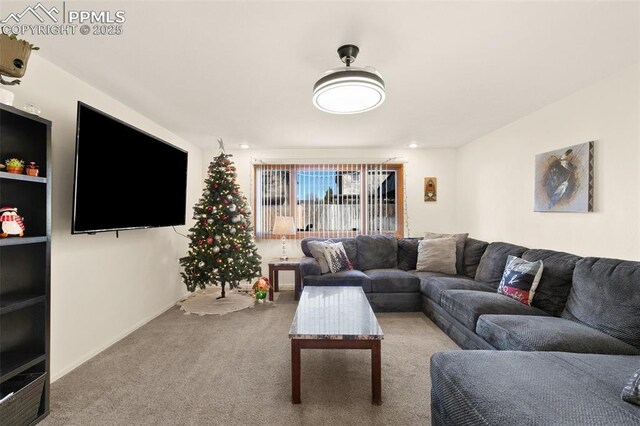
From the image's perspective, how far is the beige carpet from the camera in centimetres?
182

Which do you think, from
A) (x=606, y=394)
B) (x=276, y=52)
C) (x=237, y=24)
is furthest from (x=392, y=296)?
(x=237, y=24)

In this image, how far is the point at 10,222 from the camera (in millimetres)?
1662

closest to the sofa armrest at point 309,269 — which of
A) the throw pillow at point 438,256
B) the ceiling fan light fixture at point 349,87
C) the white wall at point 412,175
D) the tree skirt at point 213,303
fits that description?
the tree skirt at point 213,303

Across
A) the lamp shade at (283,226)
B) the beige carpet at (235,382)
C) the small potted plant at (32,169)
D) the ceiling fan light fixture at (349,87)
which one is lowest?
the beige carpet at (235,382)

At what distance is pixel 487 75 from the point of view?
7.94 feet

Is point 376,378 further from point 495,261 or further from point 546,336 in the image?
point 495,261

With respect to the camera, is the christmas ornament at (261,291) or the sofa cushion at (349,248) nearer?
the christmas ornament at (261,291)

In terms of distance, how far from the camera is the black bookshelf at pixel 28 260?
1776mm

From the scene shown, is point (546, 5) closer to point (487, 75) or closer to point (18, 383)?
point (487, 75)

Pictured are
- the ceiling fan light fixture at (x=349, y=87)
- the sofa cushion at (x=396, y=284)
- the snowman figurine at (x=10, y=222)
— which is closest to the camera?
the snowman figurine at (x=10, y=222)

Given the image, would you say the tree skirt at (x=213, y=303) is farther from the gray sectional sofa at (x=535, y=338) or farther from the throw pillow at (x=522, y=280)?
the throw pillow at (x=522, y=280)

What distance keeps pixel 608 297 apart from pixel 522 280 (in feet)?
2.12

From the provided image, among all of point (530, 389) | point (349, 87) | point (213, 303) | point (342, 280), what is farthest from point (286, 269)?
point (530, 389)

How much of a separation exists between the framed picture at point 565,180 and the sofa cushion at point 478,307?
3.52ft
